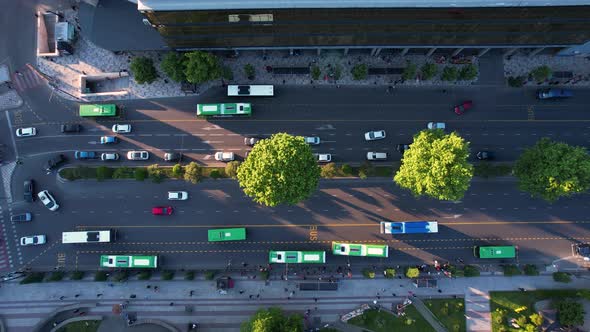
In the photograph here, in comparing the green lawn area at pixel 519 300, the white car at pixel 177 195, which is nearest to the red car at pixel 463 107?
the green lawn area at pixel 519 300

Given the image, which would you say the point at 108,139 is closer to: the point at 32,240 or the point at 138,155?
the point at 138,155

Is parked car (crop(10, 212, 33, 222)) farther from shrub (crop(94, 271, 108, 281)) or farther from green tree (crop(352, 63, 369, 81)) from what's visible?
green tree (crop(352, 63, 369, 81))

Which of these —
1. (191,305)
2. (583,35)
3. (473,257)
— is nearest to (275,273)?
(191,305)

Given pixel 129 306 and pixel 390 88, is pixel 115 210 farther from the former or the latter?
pixel 390 88

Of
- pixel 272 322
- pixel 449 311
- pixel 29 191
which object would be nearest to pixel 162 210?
pixel 29 191

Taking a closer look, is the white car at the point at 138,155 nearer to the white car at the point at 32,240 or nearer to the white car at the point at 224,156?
the white car at the point at 224,156

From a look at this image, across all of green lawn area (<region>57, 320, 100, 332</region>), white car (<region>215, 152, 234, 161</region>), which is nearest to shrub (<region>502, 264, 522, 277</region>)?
white car (<region>215, 152, 234, 161</region>)
